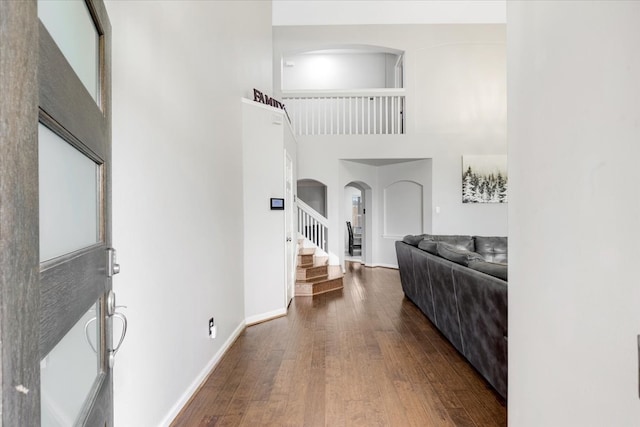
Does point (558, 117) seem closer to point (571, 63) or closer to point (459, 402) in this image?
point (571, 63)

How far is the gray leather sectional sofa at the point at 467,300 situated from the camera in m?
2.10

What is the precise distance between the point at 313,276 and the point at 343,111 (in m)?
3.80

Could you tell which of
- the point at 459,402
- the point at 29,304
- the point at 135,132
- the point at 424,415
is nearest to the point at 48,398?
the point at 29,304

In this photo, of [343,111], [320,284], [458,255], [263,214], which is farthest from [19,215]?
[343,111]

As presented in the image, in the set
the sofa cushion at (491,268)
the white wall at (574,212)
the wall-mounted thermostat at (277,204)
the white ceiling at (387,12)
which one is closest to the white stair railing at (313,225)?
the wall-mounted thermostat at (277,204)

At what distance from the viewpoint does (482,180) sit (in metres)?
6.88

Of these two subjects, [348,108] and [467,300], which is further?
[348,108]

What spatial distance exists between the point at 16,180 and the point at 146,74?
1.68m

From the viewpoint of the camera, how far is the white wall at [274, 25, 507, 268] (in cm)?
693

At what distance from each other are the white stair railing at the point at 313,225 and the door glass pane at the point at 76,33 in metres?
5.58

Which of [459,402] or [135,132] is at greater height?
[135,132]

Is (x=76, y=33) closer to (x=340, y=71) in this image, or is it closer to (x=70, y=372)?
(x=70, y=372)

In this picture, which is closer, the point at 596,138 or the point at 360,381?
the point at 596,138

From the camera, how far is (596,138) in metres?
0.77
